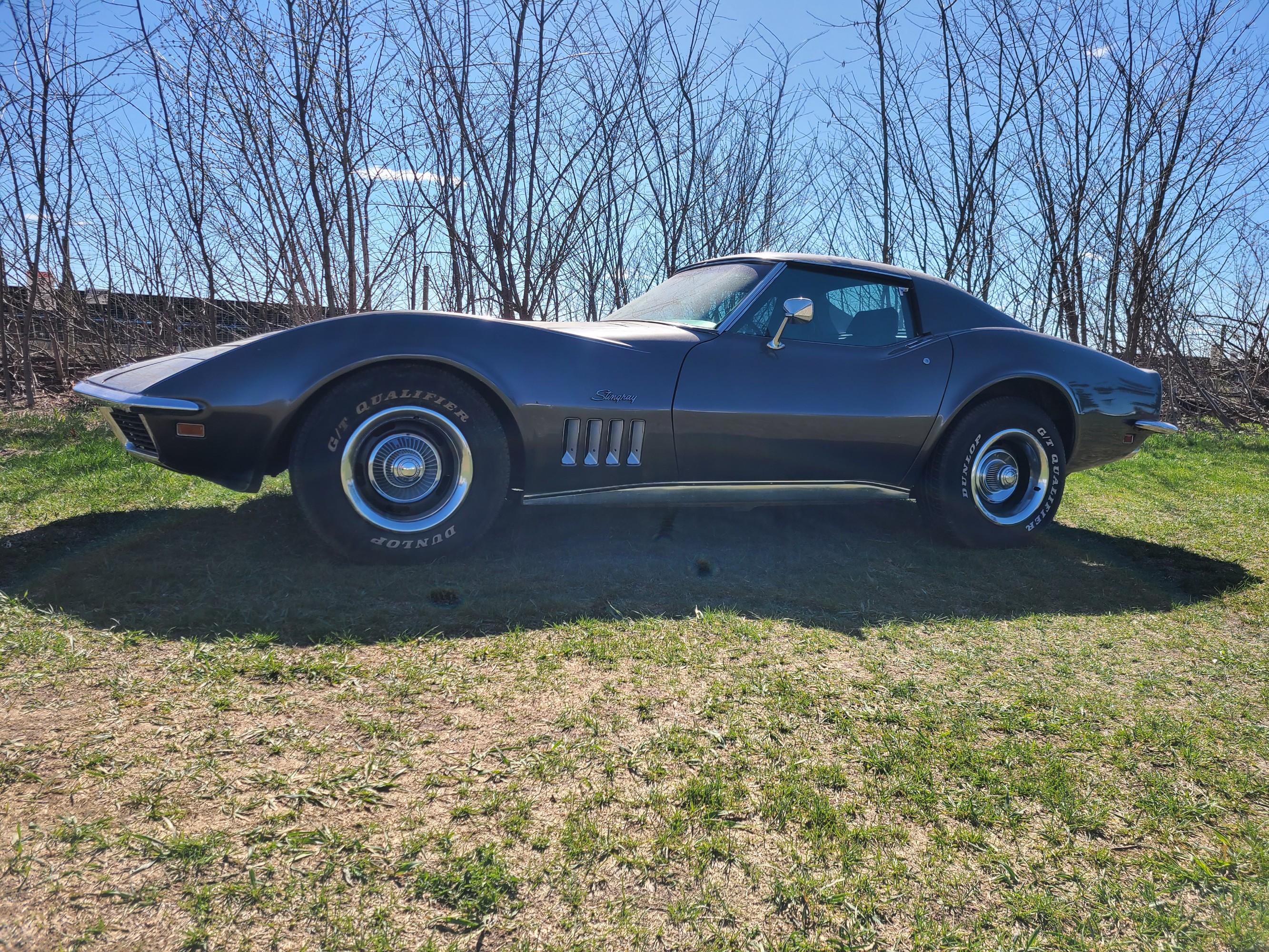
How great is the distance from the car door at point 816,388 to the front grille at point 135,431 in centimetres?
202

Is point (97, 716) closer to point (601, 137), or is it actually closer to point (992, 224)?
point (601, 137)

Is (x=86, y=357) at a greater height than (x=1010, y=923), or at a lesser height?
greater

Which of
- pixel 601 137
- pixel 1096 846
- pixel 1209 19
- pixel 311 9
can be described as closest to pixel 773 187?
pixel 601 137

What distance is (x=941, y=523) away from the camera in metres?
4.04

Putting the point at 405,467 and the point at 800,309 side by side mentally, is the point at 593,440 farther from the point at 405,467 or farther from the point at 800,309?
the point at 800,309

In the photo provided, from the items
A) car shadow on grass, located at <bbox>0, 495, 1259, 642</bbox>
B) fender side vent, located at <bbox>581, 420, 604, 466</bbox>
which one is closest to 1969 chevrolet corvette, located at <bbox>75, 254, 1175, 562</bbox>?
fender side vent, located at <bbox>581, 420, 604, 466</bbox>

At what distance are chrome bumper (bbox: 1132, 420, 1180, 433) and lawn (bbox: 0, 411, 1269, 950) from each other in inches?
45.6

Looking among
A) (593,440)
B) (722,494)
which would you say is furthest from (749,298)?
(593,440)

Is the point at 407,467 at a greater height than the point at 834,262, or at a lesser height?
A: lesser

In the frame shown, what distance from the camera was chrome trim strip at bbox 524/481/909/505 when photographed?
10.9ft

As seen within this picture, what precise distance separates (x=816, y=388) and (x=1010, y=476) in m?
1.26

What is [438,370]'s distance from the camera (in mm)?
3137

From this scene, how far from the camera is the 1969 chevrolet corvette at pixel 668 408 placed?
298cm

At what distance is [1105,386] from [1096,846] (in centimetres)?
333
